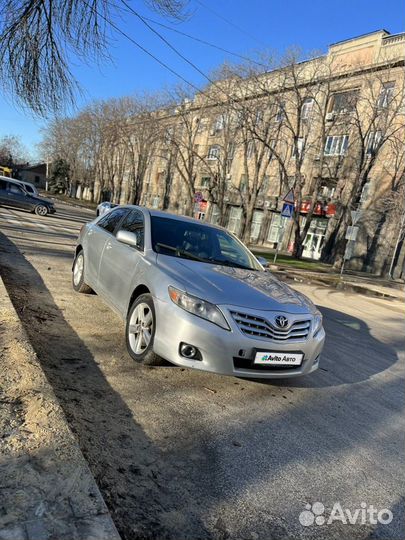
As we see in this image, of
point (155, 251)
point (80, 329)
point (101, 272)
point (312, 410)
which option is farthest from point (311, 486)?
point (101, 272)

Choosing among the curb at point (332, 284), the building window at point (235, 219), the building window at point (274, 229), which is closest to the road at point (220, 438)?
the curb at point (332, 284)

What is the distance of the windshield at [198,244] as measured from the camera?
5074 mm

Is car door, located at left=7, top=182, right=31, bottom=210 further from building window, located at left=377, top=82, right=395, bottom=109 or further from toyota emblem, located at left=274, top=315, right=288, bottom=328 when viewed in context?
toyota emblem, located at left=274, top=315, right=288, bottom=328

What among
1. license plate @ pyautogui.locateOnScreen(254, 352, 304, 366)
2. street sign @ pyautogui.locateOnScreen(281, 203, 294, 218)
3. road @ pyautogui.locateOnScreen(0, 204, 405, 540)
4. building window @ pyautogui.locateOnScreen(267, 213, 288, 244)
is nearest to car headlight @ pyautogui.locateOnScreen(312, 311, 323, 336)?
license plate @ pyautogui.locateOnScreen(254, 352, 304, 366)

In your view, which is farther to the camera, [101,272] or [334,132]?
[334,132]

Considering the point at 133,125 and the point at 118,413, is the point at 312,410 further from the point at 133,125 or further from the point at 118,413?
the point at 133,125

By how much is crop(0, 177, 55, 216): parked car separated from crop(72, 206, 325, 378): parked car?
20.0 m

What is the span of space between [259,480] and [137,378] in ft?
5.42

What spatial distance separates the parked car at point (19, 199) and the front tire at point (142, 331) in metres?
21.1

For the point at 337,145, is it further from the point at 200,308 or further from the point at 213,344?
the point at 213,344

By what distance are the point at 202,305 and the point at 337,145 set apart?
33.6 metres

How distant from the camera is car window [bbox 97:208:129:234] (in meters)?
6.13

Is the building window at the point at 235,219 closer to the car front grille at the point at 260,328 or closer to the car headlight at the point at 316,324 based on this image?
the car headlight at the point at 316,324

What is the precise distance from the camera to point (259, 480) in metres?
2.87
